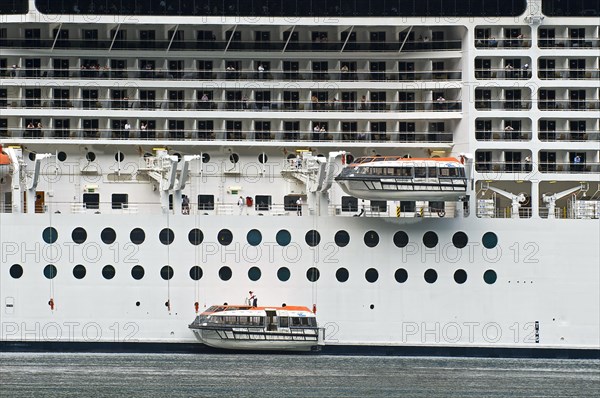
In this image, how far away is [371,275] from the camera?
48125mm

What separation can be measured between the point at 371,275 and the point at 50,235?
27.1ft

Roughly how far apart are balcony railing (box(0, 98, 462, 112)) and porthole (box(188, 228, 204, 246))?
380 cm

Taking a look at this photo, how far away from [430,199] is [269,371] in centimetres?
596

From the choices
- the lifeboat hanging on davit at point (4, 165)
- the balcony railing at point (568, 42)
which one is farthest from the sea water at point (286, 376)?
the balcony railing at point (568, 42)

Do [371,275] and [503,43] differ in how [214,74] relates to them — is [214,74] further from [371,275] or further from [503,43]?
[503,43]

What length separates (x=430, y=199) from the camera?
47.4m

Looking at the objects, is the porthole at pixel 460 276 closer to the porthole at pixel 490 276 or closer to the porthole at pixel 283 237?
the porthole at pixel 490 276

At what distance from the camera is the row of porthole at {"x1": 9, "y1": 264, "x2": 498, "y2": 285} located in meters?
47.8

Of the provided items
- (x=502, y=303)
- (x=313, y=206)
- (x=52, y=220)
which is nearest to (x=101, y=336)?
(x=52, y=220)

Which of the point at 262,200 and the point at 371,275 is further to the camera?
the point at 262,200

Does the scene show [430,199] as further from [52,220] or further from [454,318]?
[52,220]

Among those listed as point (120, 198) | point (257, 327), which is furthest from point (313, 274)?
point (120, 198)

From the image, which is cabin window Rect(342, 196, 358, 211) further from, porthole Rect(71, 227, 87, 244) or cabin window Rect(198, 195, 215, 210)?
porthole Rect(71, 227, 87, 244)

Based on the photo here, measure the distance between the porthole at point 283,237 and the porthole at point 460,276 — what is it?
4.39 metres
